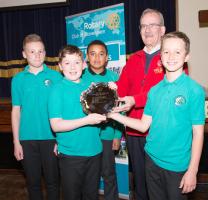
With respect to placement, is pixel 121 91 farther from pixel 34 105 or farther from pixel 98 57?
pixel 34 105

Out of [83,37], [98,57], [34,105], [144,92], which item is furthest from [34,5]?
[144,92]

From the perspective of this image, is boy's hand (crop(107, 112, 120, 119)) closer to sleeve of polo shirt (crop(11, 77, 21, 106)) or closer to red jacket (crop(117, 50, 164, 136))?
red jacket (crop(117, 50, 164, 136))

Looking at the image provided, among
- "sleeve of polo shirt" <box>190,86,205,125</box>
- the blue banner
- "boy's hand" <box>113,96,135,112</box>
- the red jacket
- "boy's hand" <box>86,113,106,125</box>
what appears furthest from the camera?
the blue banner

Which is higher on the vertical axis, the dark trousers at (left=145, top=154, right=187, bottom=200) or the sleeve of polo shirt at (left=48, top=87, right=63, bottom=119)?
the sleeve of polo shirt at (left=48, top=87, right=63, bottom=119)

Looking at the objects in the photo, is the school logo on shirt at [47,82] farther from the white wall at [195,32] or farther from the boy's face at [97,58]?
the white wall at [195,32]

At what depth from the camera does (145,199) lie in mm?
2514

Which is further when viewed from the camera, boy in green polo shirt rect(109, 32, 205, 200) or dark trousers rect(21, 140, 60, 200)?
dark trousers rect(21, 140, 60, 200)

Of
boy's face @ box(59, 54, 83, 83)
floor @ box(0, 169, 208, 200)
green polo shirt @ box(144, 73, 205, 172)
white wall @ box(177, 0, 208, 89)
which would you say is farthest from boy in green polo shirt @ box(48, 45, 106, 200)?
white wall @ box(177, 0, 208, 89)

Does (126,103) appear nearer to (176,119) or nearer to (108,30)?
(176,119)

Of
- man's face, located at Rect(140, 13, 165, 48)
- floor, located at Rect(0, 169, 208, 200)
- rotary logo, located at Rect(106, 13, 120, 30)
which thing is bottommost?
floor, located at Rect(0, 169, 208, 200)

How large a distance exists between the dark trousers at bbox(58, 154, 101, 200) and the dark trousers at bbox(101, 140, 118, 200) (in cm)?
60

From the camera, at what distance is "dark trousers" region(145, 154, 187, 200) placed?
1.71 meters

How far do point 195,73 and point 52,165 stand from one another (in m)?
2.33

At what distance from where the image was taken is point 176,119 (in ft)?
5.51
